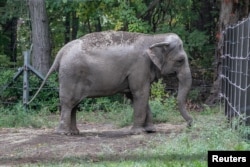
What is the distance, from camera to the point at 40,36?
62.0 feet

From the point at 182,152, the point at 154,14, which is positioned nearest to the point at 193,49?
the point at 154,14

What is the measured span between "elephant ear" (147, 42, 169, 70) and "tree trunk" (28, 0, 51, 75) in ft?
25.2

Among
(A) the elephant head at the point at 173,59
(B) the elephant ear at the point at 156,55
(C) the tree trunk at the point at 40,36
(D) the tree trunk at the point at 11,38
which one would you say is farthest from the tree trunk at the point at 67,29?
(B) the elephant ear at the point at 156,55

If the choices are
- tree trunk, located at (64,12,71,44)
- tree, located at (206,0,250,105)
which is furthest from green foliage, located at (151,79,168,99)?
tree trunk, located at (64,12,71,44)

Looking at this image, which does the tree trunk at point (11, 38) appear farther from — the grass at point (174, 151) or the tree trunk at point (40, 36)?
the grass at point (174, 151)

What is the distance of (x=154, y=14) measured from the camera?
2152 cm

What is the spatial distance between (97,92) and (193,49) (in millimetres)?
9634

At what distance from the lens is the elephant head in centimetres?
1150

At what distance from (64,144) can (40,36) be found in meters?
9.01

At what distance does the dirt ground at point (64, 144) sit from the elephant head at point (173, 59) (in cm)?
77

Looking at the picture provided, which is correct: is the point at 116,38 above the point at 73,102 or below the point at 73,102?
above

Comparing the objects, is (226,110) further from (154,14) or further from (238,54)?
(154,14)

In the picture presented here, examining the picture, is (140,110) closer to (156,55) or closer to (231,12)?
(156,55)

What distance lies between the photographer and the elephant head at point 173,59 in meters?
11.5
